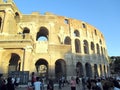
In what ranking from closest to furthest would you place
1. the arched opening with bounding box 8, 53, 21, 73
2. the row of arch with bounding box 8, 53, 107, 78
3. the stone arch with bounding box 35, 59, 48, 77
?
the arched opening with bounding box 8, 53, 21, 73 < the row of arch with bounding box 8, 53, 107, 78 < the stone arch with bounding box 35, 59, 48, 77

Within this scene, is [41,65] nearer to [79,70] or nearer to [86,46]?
[79,70]

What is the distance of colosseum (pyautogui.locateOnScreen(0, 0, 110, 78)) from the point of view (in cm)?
2194

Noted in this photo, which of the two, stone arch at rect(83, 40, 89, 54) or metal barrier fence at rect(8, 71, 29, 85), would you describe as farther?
stone arch at rect(83, 40, 89, 54)

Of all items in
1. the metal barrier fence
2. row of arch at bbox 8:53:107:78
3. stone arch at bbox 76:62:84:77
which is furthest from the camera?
stone arch at bbox 76:62:84:77

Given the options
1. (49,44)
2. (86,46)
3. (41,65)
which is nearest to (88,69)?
(86,46)

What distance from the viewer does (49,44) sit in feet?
93.9

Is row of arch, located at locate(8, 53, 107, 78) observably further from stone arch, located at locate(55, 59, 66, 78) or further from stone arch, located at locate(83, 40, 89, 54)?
stone arch, located at locate(83, 40, 89, 54)

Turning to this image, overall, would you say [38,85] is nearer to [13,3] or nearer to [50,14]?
[13,3]

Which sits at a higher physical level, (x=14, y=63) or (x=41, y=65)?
(x=41, y=65)

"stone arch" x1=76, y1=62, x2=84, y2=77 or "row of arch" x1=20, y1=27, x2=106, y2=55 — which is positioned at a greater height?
"row of arch" x1=20, y1=27, x2=106, y2=55

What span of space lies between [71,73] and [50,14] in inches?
421

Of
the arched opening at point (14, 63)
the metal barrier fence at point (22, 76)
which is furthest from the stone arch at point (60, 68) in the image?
the metal barrier fence at point (22, 76)

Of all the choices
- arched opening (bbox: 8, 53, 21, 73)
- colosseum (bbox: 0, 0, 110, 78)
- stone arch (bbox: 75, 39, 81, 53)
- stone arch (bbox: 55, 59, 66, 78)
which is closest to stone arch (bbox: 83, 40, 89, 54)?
colosseum (bbox: 0, 0, 110, 78)

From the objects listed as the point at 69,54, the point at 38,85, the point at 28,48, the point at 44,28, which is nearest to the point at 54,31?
the point at 44,28
